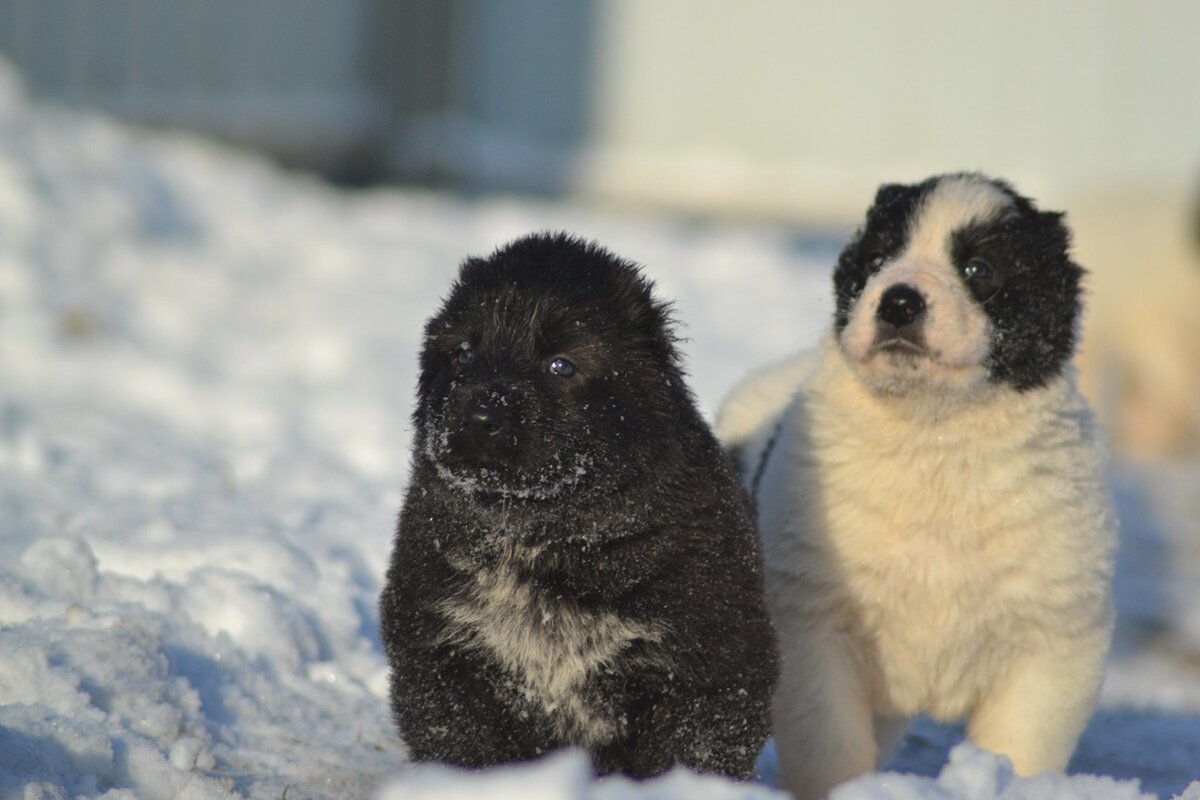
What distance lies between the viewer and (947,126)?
43.0ft

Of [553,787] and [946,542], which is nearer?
[553,787]

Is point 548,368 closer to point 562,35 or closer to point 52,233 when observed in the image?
point 52,233

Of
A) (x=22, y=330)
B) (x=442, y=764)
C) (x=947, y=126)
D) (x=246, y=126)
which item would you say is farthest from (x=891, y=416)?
(x=947, y=126)

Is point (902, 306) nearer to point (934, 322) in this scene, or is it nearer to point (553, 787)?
point (934, 322)

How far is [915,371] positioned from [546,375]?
1.10 m

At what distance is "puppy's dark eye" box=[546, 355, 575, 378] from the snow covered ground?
0.94 metres

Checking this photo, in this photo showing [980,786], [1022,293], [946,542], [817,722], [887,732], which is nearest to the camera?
[980,786]

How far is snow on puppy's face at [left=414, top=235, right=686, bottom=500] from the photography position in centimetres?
322

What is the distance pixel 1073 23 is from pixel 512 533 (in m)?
11.3

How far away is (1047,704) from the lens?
12.6 feet

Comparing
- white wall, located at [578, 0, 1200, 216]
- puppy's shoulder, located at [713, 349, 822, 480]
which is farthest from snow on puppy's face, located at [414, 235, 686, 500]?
white wall, located at [578, 0, 1200, 216]

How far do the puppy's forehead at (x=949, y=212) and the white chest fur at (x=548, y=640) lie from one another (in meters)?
1.54

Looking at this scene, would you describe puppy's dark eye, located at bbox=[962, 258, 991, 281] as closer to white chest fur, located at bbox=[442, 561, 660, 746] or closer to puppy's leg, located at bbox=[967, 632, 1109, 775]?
puppy's leg, located at bbox=[967, 632, 1109, 775]

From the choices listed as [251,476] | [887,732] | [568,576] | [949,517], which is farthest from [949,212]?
[251,476]
